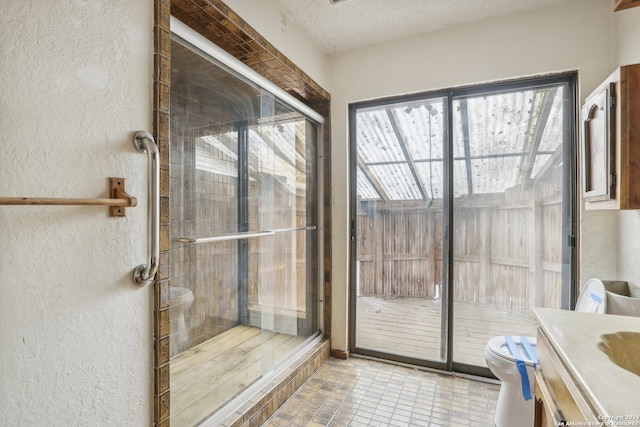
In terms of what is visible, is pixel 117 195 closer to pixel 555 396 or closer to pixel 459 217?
pixel 555 396

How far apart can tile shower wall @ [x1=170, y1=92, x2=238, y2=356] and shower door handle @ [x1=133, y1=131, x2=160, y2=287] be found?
0.37m

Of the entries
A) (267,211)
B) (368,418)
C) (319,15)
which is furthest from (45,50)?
(368,418)

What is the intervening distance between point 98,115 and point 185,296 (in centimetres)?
99

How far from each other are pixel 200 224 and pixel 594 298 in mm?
2117

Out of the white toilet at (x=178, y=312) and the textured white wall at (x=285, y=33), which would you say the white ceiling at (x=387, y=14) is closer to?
the textured white wall at (x=285, y=33)

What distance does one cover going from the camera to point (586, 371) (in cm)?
81

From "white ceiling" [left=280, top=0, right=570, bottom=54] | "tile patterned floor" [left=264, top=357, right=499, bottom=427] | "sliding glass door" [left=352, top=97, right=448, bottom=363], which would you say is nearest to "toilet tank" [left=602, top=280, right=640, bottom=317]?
"tile patterned floor" [left=264, top=357, right=499, bottom=427]

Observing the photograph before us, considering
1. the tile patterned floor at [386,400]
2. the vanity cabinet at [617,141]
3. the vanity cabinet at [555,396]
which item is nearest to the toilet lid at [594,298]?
the vanity cabinet at [617,141]

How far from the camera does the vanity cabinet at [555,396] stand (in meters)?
0.78

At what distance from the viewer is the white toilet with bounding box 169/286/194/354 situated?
157 centimetres

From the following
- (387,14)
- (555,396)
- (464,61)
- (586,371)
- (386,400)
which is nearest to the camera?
(586,371)

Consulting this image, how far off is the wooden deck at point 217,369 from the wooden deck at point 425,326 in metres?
0.79

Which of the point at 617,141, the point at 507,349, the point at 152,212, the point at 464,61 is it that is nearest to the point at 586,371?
the point at 617,141

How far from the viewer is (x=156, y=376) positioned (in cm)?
121
